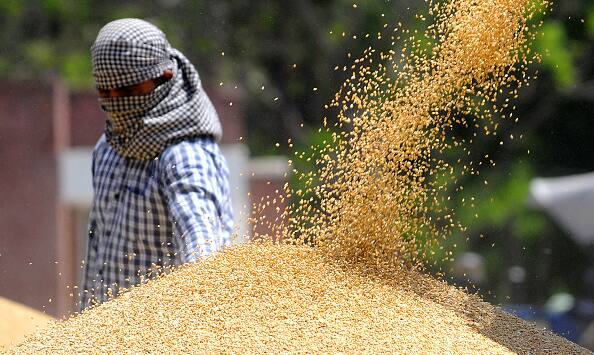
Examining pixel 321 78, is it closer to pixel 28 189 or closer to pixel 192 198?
pixel 28 189

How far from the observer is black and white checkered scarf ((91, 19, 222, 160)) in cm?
309

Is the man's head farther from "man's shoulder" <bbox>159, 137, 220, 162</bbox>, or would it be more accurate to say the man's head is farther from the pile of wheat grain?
the pile of wheat grain

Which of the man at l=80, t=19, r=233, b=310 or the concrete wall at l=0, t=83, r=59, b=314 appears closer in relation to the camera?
the man at l=80, t=19, r=233, b=310

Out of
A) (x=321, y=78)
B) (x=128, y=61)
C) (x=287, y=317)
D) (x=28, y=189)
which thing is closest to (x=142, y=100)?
(x=128, y=61)

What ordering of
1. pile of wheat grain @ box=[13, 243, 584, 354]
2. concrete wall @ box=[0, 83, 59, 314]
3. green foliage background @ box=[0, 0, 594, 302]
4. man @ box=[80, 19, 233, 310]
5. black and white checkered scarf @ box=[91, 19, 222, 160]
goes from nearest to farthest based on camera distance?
pile of wheat grain @ box=[13, 243, 584, 354] → man @ box=[80, 19, 233, 310] → black and white checkered scarf @ box=[91, 19, 222, 160] → concrete wall @ box=[0, 83, 59, 314] → green foliage background @ box=[0, 0, 594, 302]

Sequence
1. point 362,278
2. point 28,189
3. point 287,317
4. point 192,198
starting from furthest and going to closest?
point 28,189 < point 192,198 < point 362,278 < point 287,317

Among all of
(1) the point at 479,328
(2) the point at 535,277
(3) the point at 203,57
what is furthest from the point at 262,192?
(1) the point at 479,328

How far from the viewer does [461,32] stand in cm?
295

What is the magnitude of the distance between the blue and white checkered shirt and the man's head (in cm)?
24

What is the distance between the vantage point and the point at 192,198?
2.86 m

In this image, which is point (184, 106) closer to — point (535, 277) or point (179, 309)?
point (179, 309)

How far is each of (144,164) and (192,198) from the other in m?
0.34

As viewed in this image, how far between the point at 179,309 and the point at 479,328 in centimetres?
72

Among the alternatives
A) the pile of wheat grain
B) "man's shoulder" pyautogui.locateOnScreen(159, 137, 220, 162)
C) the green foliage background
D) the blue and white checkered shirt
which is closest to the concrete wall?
the green foliage background
